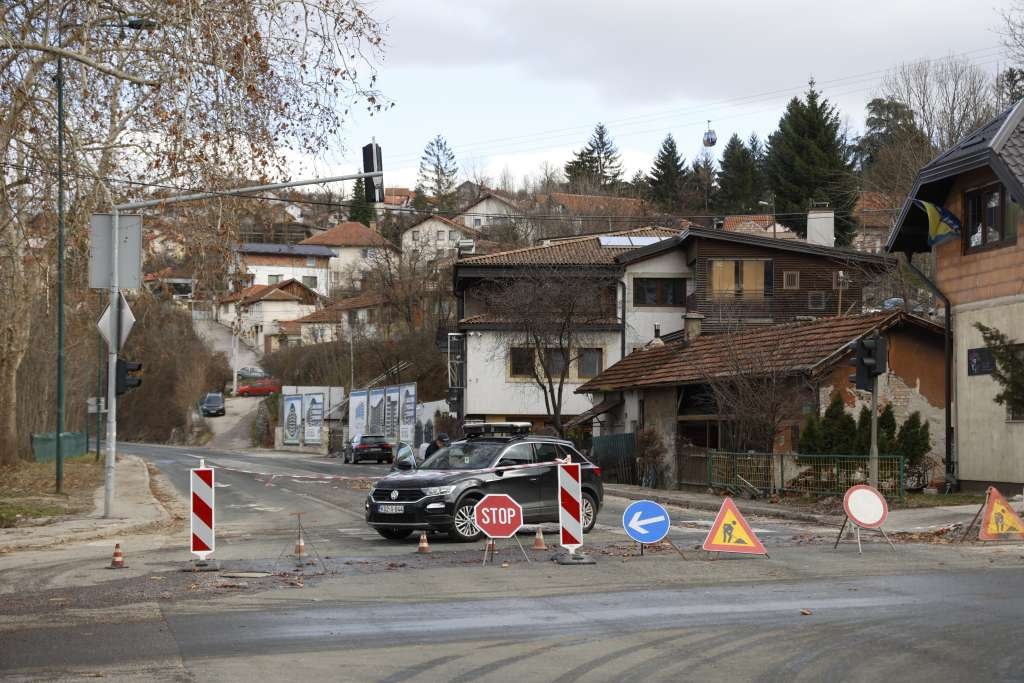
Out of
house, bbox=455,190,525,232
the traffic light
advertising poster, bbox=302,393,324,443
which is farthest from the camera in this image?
house, bbox=455,190,525,232

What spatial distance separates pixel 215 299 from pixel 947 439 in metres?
16.8

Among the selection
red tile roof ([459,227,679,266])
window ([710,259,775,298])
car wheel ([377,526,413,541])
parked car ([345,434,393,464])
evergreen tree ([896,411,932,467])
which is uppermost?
red tile roof ([459,227,679,266])

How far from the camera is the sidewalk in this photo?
760 inches

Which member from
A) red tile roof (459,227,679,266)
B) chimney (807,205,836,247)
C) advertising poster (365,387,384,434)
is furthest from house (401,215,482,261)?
chimney (807,205,836,247)

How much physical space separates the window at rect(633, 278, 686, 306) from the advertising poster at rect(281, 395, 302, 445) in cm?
3034

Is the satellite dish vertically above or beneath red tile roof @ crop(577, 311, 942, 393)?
above

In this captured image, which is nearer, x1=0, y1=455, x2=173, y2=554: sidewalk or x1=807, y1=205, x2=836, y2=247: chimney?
x1=0, y1=455, x2=173, y2=554: sidewalk

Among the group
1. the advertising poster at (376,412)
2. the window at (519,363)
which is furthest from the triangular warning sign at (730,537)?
the advertising poster at (376,412)

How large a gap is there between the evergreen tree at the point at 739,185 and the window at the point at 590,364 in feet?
157

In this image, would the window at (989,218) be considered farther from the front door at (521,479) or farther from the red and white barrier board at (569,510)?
the red and white barrier board at (569,510)

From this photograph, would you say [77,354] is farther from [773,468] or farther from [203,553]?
[203,553]

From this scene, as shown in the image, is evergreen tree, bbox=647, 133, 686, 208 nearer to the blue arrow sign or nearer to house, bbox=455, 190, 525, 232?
house, bbox=455, 190, 525, 232

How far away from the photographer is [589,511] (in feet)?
67.8

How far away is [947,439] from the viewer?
28.7m
